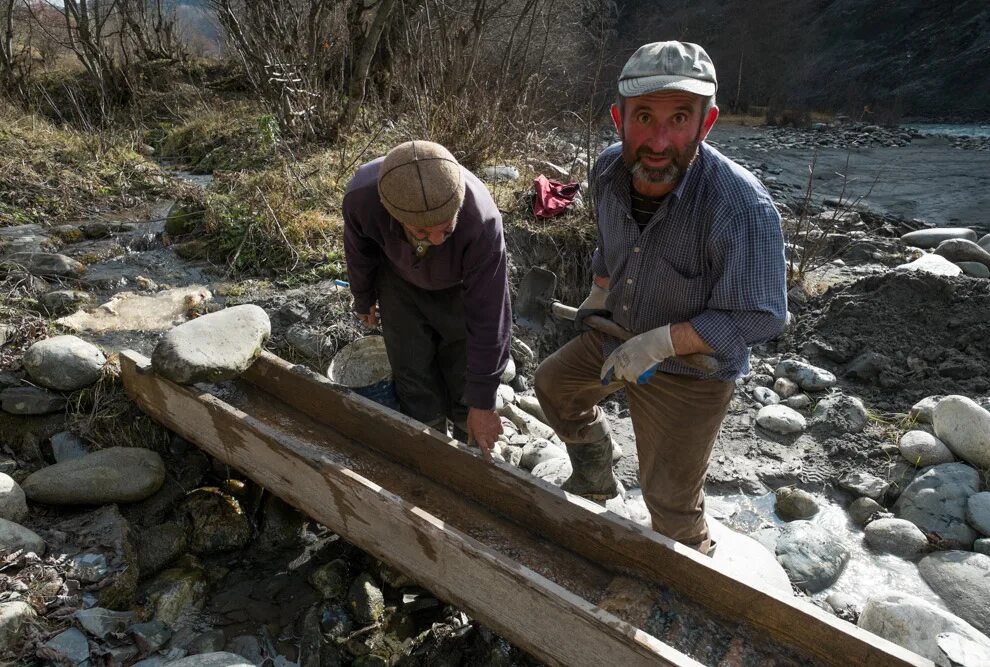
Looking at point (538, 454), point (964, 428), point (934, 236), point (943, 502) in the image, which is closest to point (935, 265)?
point (934, 236)

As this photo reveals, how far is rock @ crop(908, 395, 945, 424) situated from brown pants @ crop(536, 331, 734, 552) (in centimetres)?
243

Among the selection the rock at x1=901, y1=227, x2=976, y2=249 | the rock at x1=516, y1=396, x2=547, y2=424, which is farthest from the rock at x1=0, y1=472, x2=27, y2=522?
the rock at x1=901, y1=227, x2=976, y2=249

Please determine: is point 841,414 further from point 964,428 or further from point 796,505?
point 796,505

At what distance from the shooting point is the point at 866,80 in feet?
63.2

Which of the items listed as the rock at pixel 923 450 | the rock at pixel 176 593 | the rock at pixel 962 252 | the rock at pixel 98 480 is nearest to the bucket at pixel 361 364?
the rock at pixel 98 480

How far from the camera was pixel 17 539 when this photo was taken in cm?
283

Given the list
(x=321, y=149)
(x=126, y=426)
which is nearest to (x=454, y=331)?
(x=126, y=426)

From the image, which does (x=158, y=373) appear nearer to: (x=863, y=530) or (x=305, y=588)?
(x=305, y=588)

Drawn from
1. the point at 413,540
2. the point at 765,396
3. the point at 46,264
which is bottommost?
the point at 765,396

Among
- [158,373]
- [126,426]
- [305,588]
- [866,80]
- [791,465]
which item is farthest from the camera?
[866,80]

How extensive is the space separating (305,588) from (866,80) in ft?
70.8

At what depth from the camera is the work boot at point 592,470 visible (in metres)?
3.20

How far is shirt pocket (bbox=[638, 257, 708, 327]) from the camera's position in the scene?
2.34 metres

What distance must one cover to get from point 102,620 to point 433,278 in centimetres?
192
